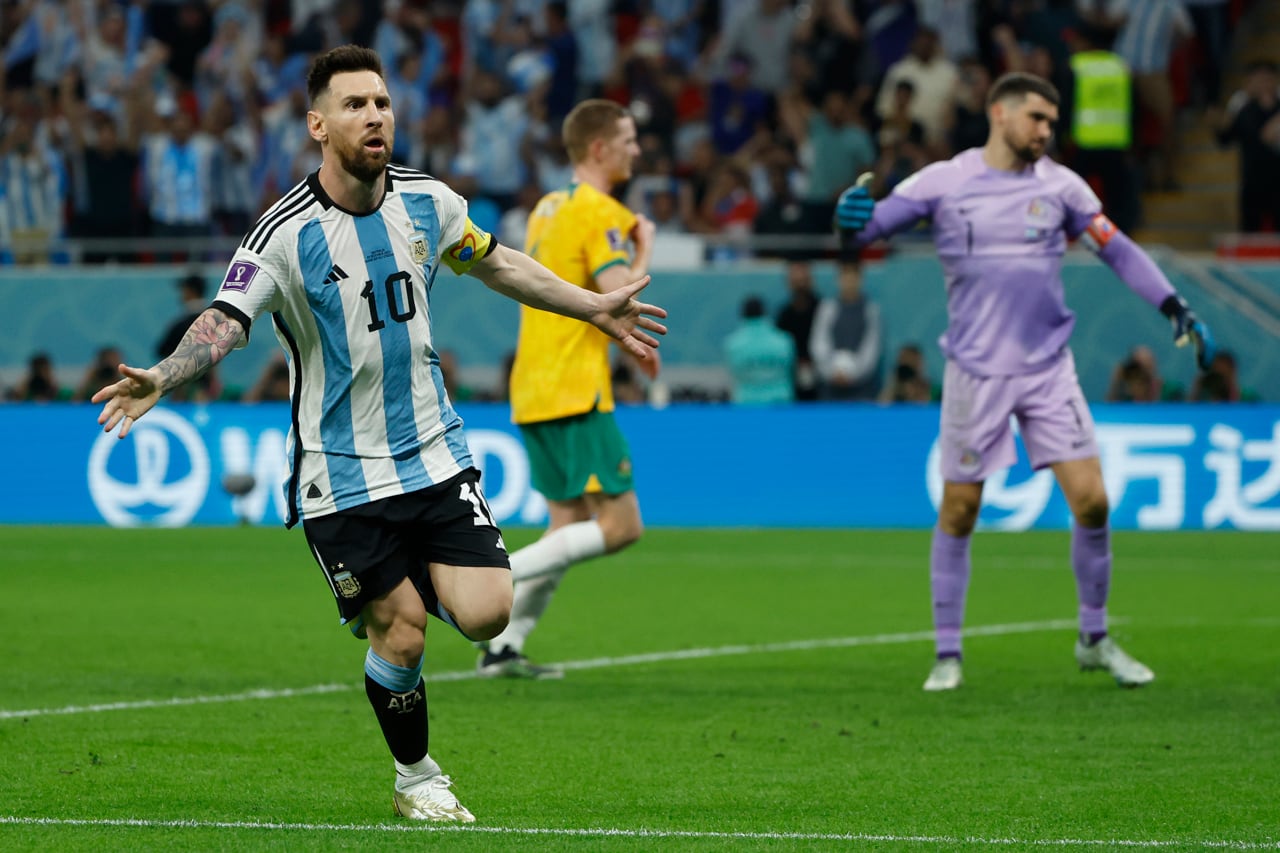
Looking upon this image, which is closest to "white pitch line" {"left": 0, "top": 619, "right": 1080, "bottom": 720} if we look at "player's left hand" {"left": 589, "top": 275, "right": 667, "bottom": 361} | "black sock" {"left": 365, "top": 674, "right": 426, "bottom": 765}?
"black sock" {"left": 365, "top": 674, "right": 426, "bottom": 765}

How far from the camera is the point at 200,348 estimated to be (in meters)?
5.66

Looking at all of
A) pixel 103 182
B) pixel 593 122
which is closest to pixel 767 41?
pixel 103 182

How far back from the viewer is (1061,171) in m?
9.55

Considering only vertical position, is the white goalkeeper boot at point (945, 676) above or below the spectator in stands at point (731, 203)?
below

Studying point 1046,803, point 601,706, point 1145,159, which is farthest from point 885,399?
point 1046,803

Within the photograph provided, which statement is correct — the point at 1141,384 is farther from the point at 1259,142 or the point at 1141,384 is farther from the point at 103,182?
the point at 103,182

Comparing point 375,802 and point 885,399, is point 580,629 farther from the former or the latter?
point 885,399

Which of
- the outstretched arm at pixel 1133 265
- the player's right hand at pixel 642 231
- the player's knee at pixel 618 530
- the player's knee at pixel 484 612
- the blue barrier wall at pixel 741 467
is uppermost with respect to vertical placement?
the player's right hand at pixel 642 231

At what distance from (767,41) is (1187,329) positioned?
45.3 ft

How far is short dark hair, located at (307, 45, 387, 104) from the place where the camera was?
19.8 feet

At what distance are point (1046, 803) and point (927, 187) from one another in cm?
379

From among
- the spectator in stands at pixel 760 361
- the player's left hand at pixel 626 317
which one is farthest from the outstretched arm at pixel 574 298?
the spectator in stands at pixel 760 361

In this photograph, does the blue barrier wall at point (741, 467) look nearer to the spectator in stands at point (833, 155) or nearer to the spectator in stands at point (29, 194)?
the spectator in stands at point (833, 155)

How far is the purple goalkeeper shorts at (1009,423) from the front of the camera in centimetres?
927
